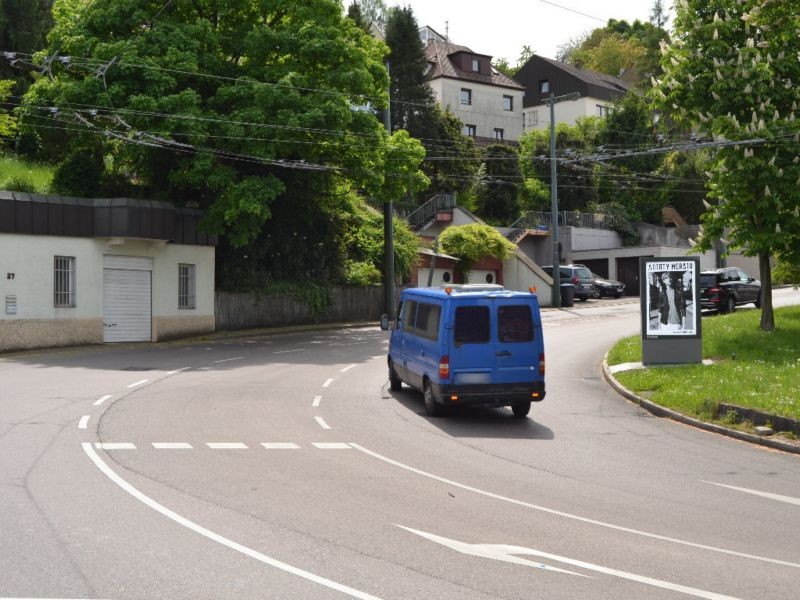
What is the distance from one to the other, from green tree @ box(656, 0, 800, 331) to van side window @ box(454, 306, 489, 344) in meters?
10.3

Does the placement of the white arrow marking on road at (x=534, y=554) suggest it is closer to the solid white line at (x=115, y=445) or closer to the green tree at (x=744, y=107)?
the solid white line at (x=115, y=445)

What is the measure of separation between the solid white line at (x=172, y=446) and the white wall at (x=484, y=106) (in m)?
59.6

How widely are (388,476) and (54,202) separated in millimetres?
21444

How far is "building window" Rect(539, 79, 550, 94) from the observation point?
81.9 meters

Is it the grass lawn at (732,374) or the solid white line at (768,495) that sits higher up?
the grass lawn at (732,374)

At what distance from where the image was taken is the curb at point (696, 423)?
13173 mm

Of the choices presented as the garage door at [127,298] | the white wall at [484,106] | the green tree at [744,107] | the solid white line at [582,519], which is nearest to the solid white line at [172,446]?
the solid white line at [582,519]

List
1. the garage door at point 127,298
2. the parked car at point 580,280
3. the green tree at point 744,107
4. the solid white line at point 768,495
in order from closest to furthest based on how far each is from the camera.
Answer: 1. the solid white line at point 768,495
2. the green tree at point 744,107
3. the garage door at point 127,298
4. the parked car at point 580,280

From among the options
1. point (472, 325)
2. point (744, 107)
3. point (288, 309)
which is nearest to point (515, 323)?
point (472, 325)

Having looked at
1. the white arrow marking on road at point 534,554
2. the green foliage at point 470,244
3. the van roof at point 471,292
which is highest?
the green foliage at point 470,244

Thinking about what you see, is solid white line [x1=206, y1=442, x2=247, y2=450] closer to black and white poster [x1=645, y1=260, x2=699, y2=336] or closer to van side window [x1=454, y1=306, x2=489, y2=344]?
van side window [x1=454, y1=306, x2=489, y2=344]

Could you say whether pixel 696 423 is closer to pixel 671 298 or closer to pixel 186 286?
pixel 671 298

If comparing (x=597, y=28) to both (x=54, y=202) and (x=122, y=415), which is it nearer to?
(x=54, y=202)

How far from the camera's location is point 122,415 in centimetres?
1449
